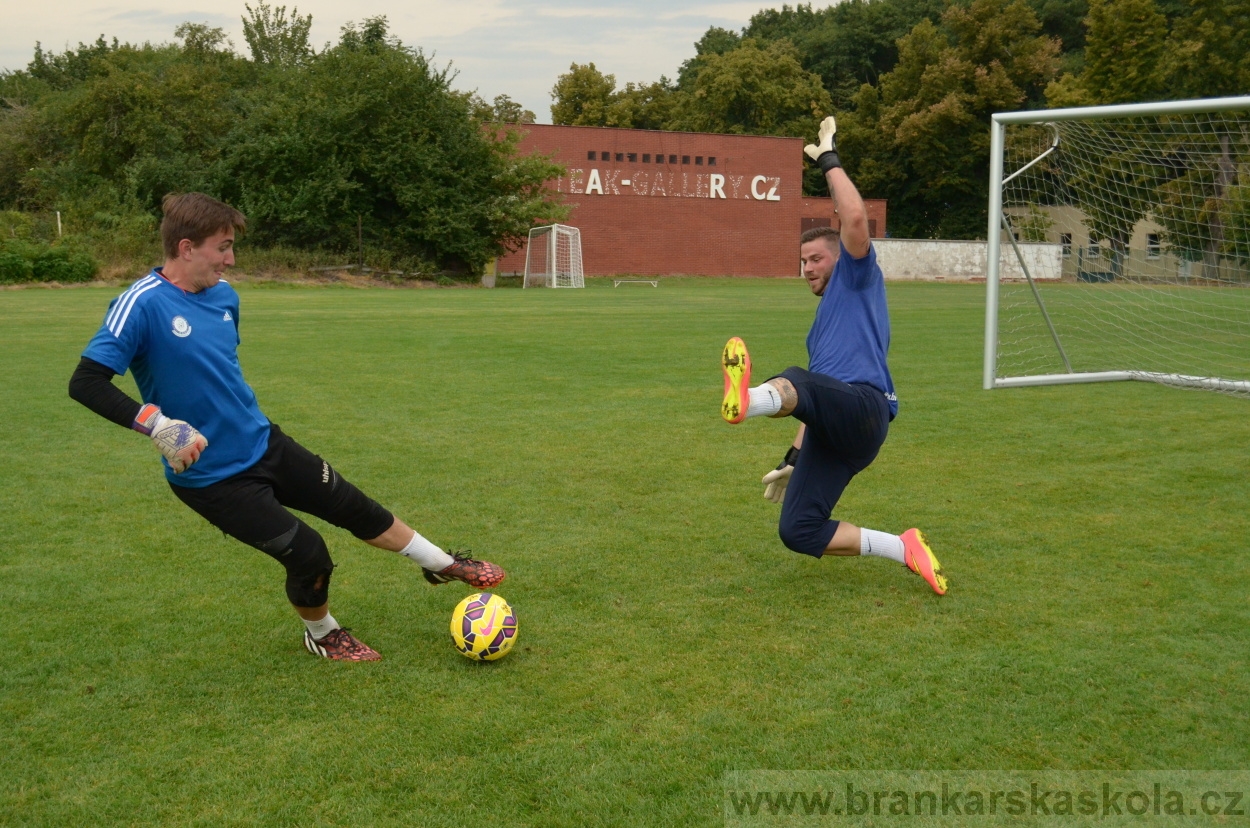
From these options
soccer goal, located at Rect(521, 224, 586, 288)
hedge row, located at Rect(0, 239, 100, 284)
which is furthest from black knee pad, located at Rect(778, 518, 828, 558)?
soccer goal, located at Rect(521, 224, 586, 288)

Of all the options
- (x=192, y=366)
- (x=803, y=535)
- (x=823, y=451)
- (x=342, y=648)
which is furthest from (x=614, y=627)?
(x=192, y=366)

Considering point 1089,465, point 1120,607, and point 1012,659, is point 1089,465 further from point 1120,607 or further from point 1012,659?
point 1012,659

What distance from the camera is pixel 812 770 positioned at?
3.51 m

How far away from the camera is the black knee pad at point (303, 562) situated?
4219 millimetres

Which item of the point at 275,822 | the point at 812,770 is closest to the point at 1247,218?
the point at 812,770

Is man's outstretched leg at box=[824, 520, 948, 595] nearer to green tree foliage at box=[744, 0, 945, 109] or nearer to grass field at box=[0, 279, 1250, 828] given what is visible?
grass field at box=[0, 279, 1250, 828]

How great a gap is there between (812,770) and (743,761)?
0.23 meters

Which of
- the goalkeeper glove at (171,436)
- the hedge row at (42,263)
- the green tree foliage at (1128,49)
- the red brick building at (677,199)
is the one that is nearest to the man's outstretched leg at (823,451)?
the goalkeeper glove at (171,436)

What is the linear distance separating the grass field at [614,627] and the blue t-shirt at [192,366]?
93 cm

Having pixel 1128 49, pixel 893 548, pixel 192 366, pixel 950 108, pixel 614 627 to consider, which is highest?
pixel 1128 49

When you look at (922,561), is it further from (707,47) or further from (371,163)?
(707,47)

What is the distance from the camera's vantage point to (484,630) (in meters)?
4.40

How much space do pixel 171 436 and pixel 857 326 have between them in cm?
305

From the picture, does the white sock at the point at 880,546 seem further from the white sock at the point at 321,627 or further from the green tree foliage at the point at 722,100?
the green tree foliage at the point at 722,100
